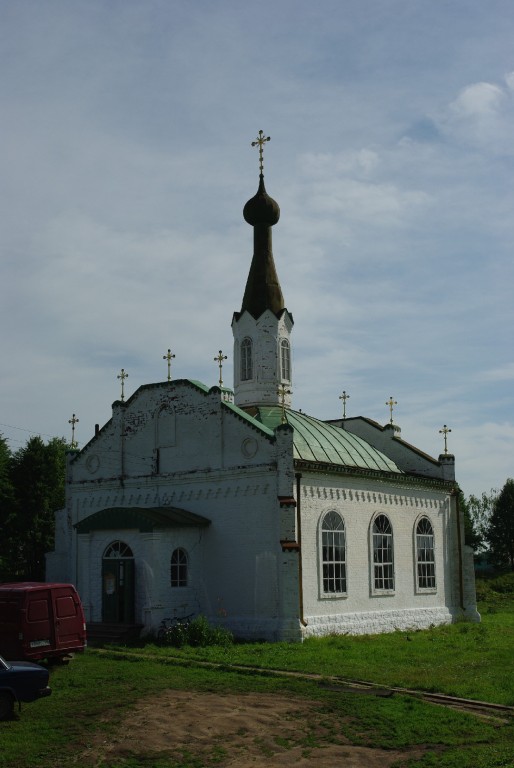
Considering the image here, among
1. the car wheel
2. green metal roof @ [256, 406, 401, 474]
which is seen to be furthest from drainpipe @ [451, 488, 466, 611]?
the car wheel

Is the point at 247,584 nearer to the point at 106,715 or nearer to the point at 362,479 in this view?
the point at 362,479

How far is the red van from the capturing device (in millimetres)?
18266

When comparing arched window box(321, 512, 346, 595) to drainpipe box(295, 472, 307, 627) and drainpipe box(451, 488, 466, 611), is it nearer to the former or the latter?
drainpipe box(295, 472, 307, 627)

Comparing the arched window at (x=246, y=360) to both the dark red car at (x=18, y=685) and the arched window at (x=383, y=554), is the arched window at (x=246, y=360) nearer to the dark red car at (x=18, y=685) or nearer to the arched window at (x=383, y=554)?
the arched window at (x=383, y=554)

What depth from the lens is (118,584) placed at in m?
26.5

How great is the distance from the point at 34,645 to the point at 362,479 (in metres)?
13.8

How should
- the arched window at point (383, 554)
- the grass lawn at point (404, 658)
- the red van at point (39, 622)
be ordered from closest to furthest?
the grass lawn at point (404, 658) < the red van at point (39, 622) < the arched window at point (383, 554)

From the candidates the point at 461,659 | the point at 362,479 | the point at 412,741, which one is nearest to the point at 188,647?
the point at 461,659

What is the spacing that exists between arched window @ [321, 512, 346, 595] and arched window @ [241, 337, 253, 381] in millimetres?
7183

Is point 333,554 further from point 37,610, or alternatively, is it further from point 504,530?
point 504,530

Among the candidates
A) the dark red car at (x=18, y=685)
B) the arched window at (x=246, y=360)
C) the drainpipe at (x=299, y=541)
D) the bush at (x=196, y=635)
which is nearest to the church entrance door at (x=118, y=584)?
the bush at (x=196, y=635)

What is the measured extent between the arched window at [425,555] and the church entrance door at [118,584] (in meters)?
11.0

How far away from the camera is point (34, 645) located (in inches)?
720

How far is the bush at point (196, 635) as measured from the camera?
23.7 meters
